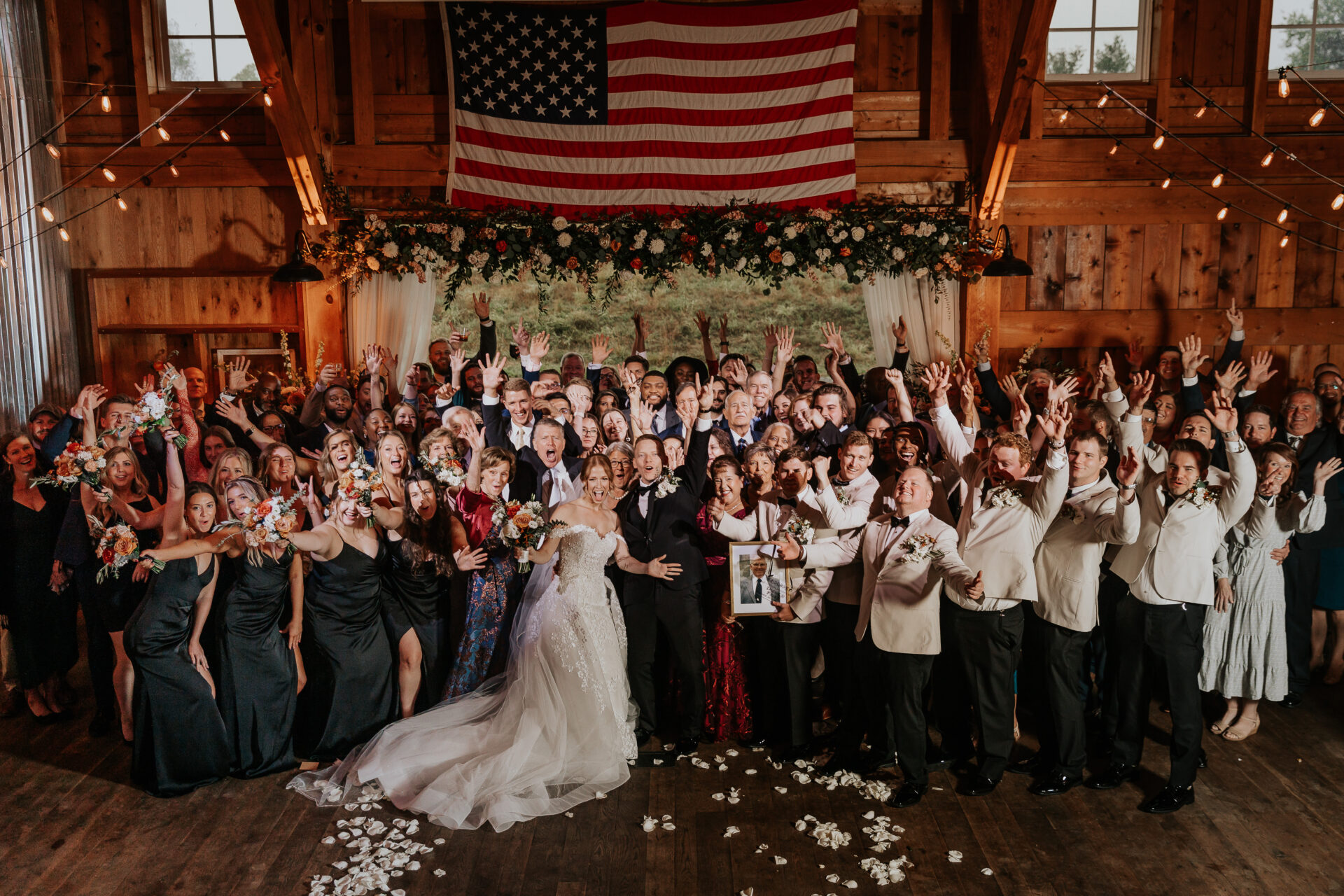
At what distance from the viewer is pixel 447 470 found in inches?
194

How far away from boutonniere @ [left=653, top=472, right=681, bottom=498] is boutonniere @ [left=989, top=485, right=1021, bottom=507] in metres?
1.53

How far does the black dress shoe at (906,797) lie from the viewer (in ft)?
14.5

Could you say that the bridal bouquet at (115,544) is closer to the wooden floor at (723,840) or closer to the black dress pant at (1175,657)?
Answer: the wooden floor at (723,840)

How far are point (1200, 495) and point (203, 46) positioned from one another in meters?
9.62

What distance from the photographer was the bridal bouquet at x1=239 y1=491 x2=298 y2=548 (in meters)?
4.45

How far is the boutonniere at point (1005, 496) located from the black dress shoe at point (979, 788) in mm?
1376

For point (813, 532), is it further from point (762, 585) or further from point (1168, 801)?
point (1168, 801)

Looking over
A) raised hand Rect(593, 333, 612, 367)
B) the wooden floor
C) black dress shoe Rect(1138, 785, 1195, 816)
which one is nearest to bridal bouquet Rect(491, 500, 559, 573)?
the wooden floor

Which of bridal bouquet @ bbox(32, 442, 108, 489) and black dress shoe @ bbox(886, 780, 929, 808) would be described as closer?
black dress shoe @ bbox(886, 780, 929, 808)

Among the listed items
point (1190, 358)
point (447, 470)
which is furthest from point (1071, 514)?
point (447, 470)

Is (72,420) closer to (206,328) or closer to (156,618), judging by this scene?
(156,618)

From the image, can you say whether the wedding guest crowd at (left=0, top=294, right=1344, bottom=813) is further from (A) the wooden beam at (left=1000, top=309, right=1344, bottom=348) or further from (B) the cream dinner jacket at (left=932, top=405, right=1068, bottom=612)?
(A) the wooden beam at (left=1000, top=309, right=1344, bottom=348)

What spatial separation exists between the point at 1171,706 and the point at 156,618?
4.83 metres

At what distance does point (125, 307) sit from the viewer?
30.0 feet
